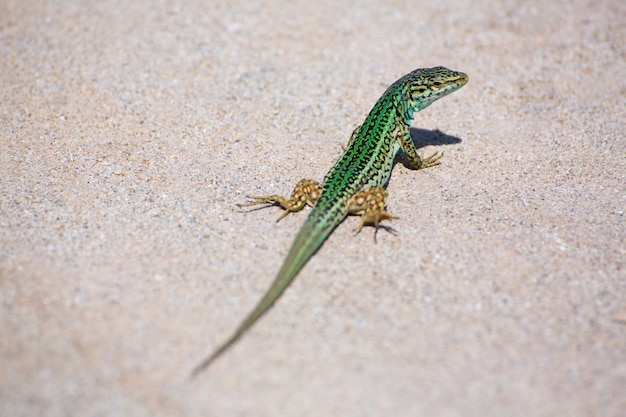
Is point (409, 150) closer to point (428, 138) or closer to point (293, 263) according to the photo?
point (428, 138)

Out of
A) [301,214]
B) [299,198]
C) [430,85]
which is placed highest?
[430,85]

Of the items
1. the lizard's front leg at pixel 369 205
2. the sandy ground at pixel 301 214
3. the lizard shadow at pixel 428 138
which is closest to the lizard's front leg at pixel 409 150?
the sandy ground at pixel 301 214

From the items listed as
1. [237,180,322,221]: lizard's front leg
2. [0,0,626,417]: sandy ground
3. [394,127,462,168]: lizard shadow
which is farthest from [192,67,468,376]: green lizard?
[394,127,462,168]: lizard shadow

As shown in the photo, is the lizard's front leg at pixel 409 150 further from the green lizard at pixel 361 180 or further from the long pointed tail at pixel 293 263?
the long pointed tail at pixel 293 263

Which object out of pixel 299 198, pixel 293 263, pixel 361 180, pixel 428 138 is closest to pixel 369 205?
pixel 361 180

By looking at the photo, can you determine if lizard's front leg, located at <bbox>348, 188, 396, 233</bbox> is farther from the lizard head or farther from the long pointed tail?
the lizard head
